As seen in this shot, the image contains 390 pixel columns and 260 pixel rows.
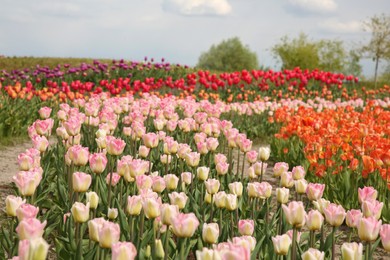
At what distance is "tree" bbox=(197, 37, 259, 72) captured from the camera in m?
52.3

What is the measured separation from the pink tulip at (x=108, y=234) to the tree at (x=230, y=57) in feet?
161

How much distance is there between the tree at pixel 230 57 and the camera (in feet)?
172

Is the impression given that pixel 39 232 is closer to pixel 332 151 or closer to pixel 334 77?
pixel 332 151

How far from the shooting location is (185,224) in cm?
283

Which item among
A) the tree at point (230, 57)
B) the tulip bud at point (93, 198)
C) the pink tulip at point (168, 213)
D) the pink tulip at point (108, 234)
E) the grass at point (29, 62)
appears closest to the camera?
the pink tulip at point (108, 234)

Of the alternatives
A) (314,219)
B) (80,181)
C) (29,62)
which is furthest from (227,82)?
(314,219)

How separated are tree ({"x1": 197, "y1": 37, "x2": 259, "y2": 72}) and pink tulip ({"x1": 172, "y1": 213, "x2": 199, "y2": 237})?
48.9m

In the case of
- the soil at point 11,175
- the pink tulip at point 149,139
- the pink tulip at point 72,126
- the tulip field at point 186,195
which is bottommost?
the soil at point 11,175

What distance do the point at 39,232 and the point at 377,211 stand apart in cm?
206

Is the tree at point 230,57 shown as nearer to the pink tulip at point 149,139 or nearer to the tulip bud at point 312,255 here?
the pink tulip at point 149,139

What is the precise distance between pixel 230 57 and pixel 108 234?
167 ft

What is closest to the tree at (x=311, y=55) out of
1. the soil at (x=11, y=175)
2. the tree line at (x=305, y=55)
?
the tree line at (x=305, y=55)

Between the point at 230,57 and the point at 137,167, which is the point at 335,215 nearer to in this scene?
the point at 137,167

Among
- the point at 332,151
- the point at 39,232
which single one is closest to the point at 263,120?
the point at 332,151
